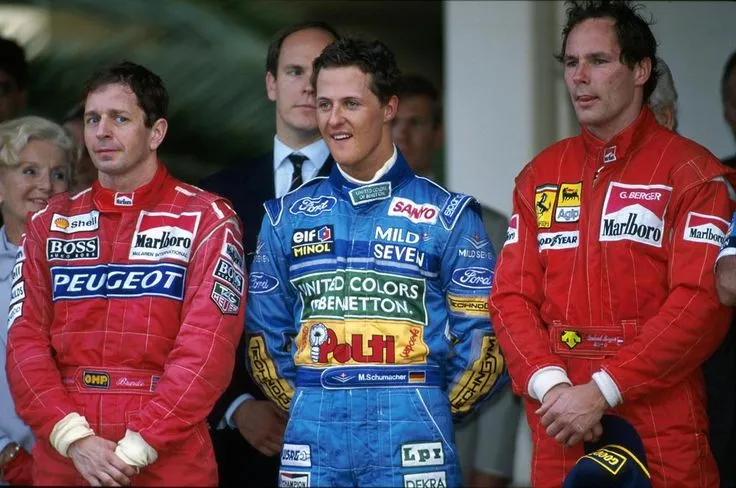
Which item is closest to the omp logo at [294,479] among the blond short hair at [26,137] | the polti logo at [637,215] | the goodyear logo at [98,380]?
the goodyear logo at [98,380]

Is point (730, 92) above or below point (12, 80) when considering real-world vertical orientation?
below

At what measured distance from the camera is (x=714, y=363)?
5141mm

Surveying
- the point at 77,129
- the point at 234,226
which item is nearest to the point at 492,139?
the point at 77,129

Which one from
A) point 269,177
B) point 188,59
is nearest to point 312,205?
point 269,177

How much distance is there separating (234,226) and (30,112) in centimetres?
246

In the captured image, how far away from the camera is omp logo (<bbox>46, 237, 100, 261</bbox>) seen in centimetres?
427

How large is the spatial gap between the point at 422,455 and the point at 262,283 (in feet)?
2.36

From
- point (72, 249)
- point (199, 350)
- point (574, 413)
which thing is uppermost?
point (72, 249)

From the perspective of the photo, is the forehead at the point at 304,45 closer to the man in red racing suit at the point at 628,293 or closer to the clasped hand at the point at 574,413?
the man in red racing suit at the point at 628,293

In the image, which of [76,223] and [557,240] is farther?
[76,223]

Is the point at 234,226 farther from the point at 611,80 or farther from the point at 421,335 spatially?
the point at 611,80

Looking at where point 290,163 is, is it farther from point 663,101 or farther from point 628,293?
point 628,293

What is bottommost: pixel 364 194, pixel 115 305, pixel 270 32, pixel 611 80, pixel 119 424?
pixel 119 424

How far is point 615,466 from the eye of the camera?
373cm
